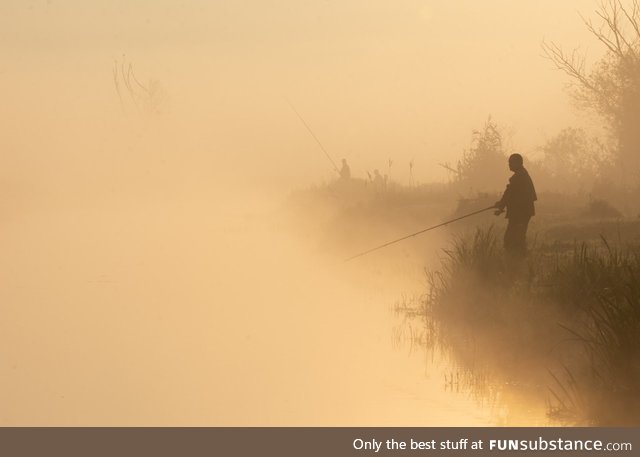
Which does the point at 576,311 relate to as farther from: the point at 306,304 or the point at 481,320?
the point at 306,304

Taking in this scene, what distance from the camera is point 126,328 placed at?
19031 millimetres

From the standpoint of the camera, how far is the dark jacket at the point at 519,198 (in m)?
17.4

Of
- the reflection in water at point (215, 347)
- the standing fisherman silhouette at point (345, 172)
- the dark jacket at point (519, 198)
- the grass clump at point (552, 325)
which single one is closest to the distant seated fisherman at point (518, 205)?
the dark jacket at point (519, 198)

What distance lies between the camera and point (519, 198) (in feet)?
57.4

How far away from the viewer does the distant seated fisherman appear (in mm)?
17422

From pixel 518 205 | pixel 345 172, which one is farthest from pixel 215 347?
pixel 345 172

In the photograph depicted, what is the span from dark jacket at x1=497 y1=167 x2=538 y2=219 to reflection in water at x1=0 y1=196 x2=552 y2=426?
2.71m

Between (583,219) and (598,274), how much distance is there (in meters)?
12.4
